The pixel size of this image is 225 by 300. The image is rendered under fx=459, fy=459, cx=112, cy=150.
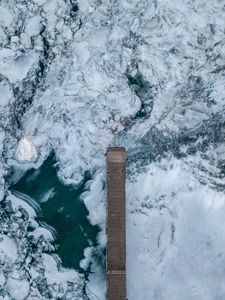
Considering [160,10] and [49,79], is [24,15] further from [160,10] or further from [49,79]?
[160,10]

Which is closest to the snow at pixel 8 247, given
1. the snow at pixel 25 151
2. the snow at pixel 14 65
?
the snow at pixel 25 151

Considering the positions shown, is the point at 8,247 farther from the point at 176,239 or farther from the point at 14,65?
the point at 14,65

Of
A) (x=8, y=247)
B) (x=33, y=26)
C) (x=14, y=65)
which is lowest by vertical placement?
(x=8, y=247)

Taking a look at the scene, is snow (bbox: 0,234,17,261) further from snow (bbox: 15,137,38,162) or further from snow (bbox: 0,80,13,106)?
snow (bbox: 0,80,13,106)

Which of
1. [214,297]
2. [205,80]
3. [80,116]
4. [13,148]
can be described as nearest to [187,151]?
[205,80]

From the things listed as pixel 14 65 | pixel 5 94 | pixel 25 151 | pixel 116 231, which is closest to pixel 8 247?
pixel 25 151

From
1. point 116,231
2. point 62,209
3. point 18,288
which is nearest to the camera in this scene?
point 116,231
